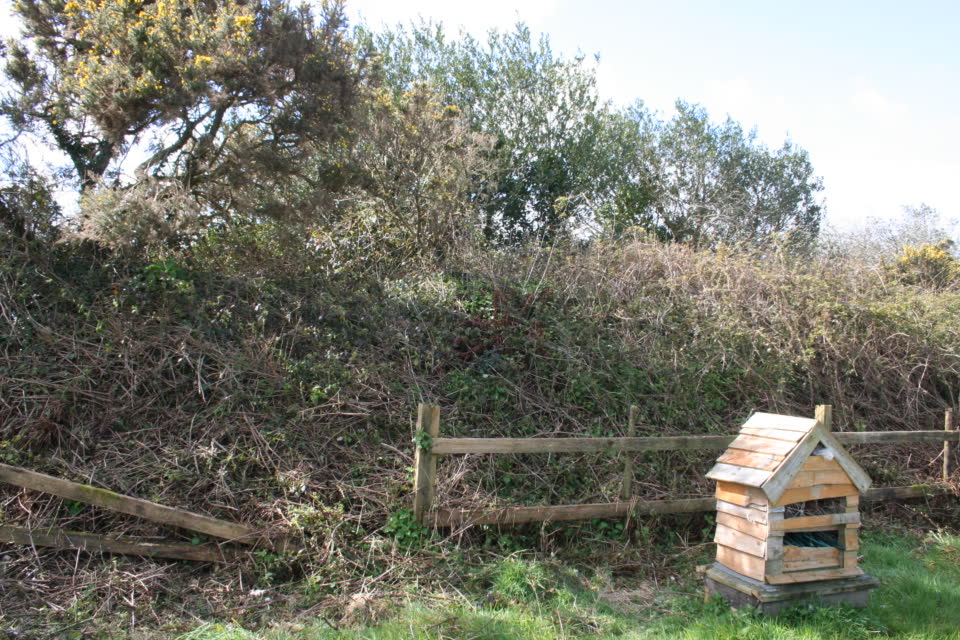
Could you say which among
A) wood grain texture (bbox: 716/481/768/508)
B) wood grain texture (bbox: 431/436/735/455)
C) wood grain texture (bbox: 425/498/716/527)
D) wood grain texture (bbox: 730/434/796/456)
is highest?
wood grain texture (bbox: 730/434/796/456)

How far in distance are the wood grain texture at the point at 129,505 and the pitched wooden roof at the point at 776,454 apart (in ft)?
12.3

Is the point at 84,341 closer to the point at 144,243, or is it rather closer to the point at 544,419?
the point at 144,243

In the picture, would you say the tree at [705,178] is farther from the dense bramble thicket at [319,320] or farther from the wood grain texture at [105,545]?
the wood grain texture at [105,545]

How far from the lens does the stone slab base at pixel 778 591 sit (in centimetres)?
390

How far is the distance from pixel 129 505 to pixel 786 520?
15.9 feet

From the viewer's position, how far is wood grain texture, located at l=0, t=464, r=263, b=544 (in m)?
4.44

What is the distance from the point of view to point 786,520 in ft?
13.1

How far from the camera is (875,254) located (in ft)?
39.3

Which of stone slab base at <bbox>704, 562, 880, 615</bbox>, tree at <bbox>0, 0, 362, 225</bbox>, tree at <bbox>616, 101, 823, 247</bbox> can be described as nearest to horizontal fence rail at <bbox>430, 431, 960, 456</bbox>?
stone slab base at <bbox>704, 562, 880, 615</bbox>

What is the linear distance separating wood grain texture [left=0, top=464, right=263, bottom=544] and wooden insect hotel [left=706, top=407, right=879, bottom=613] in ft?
12.0

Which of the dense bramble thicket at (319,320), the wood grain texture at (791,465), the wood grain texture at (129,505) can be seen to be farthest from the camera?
the dense bramble thicket at (319,320)

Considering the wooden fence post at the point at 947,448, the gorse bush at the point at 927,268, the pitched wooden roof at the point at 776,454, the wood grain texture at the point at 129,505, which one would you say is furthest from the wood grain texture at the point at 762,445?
the gorse bush at the point at 927,268

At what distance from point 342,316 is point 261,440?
2.27m

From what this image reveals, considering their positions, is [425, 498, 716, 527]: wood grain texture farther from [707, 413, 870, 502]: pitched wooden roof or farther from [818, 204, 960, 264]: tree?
[818, 204, 960, 264]: tree
